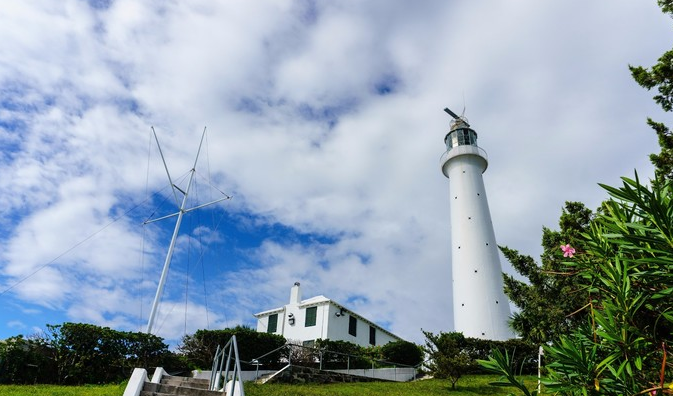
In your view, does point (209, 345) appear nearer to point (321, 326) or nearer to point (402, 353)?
point (402, 353)

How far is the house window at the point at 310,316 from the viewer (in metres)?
27.3

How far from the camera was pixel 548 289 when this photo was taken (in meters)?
13.7

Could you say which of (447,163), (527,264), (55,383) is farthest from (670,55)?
(447,163)

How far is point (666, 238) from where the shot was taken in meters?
3.15

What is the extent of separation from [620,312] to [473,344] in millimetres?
19591

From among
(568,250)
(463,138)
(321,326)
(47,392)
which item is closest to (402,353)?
(321,326)

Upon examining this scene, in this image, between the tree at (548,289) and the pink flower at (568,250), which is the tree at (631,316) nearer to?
the pink flower at (568,250)

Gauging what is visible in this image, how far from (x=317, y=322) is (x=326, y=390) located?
14.5 metres

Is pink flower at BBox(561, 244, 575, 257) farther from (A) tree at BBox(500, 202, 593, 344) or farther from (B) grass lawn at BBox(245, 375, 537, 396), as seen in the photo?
(B) grass lawn at BBox(245, 375, 537, 396)

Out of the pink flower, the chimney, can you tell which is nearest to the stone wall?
the pink flower

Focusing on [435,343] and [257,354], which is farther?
[257,354]

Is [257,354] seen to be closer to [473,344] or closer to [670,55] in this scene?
[473,344]

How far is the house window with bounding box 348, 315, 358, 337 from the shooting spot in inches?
1117

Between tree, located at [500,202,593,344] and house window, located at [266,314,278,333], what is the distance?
63.4ft
